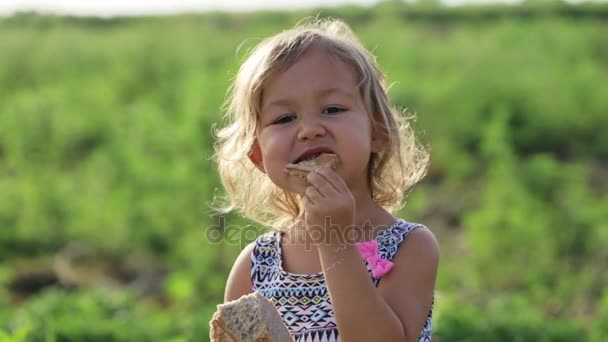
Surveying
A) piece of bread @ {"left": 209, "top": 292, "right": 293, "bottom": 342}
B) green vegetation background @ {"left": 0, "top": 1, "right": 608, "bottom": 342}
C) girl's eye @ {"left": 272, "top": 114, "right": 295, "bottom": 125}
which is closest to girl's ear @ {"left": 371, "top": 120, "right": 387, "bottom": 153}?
girl's eye @ {"left": 272, "top": 114, "right": 295, "bottom": 125}

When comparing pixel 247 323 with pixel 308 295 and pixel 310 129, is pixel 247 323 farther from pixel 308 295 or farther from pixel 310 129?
pixel 310 129

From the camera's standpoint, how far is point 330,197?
195cm

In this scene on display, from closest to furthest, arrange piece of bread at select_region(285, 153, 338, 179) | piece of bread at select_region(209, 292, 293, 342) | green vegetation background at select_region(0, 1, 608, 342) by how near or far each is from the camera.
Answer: piece of bread at select_region(209, 292, 293, 342)
piece of bread at select_region(285, 153, 338, 179)
green vegetation background at select_region(0, 1, 608, 342)

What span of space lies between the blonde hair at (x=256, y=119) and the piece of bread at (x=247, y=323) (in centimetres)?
47

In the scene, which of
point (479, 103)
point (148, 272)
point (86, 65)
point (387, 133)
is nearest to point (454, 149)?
point (479, 103)

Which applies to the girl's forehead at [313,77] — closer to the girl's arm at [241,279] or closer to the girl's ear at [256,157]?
the girl's ear at [256,157]

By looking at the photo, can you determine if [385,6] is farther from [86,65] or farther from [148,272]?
[148,272]

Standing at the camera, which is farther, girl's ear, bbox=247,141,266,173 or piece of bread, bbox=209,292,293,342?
girl's ear, bbox=247,141,266,173

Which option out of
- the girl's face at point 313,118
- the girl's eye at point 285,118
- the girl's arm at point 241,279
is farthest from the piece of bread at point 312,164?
the girl's arm at point 241,279

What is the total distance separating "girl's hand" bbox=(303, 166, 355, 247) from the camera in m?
1.93

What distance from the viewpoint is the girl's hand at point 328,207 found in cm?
193

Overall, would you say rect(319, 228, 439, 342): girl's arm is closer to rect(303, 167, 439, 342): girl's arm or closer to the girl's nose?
rect(303, 167, 439, 342): girl's arm

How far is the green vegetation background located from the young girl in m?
1.19

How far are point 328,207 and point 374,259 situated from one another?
0.22 metres
